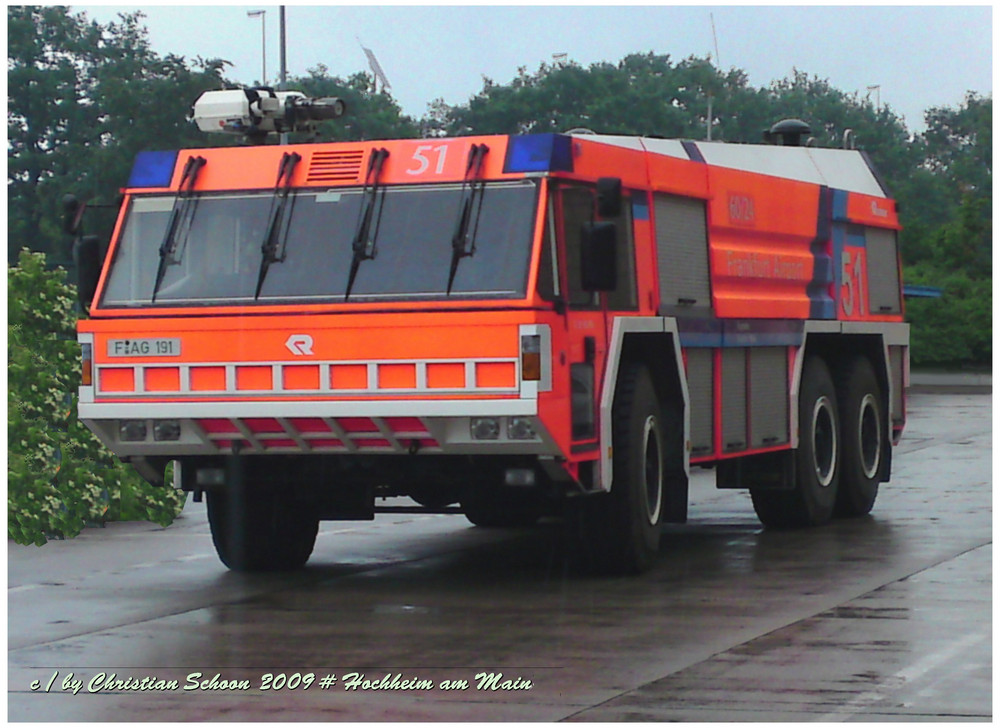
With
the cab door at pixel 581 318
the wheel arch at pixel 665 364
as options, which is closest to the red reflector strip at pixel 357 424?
the cab door at pixel 581 318

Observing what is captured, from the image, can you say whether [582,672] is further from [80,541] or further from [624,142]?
[80,541]

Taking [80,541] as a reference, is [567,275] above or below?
above

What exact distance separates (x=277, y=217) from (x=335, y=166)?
46 centimetres

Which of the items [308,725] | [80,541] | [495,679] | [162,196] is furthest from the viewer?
[80,541]

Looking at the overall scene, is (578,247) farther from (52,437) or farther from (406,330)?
(52,437)

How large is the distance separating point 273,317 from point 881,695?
15.4ft

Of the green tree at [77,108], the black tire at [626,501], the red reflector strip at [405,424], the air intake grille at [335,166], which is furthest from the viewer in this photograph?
the green tree at [77,108]

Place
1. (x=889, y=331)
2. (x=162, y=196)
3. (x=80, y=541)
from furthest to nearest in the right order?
(x=889, y=331), (x=80, y=541), (x=162, y=196)

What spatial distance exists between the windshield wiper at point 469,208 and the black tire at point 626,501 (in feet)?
4.91

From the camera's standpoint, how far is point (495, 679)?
928 cm

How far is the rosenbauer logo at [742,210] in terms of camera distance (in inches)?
581

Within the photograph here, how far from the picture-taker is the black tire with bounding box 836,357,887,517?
1697 cm

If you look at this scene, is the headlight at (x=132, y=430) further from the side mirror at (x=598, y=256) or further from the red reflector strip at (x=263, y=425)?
the side mirror at (x=598, y=256)

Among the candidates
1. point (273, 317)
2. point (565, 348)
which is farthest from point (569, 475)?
point (273, 317)
